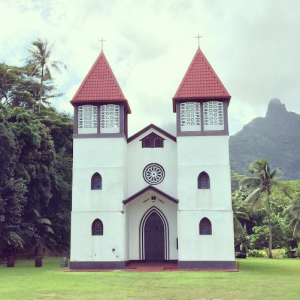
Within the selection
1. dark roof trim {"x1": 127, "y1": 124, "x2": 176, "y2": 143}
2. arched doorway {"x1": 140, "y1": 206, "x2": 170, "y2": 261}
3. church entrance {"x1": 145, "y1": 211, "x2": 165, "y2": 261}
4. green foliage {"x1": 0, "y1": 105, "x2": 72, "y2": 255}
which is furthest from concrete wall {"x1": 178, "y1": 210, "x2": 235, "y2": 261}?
green foliage {"x1": 0, "y1": 105, "x2": 72, "y2": 255}

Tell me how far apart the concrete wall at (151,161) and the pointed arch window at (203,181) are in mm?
1674

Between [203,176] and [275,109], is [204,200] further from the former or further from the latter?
[275,109]

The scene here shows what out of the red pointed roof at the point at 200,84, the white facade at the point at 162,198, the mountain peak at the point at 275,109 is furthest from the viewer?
the mountain peak at the point at 275,109

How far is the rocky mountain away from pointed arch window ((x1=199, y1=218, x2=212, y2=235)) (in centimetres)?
6101

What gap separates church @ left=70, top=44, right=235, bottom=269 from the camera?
19.0 meters

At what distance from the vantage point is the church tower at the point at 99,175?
19062 mm

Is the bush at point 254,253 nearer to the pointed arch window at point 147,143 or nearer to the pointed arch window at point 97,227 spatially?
the pointed arch window at point 147,143

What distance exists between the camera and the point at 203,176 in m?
19.6

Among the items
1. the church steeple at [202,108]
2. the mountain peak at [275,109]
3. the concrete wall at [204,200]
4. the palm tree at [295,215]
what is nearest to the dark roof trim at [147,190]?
the concrete wall at [204,200]

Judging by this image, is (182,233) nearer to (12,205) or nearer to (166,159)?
(166,159)

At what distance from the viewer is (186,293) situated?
36.7 feet

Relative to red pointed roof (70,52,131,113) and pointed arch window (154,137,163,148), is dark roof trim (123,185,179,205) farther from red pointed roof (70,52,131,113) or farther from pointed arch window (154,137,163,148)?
red pointed roof (70,52,131,113)

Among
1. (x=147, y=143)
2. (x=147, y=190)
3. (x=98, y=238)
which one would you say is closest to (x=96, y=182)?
(x=147, y=190)

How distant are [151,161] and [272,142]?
74.0m
